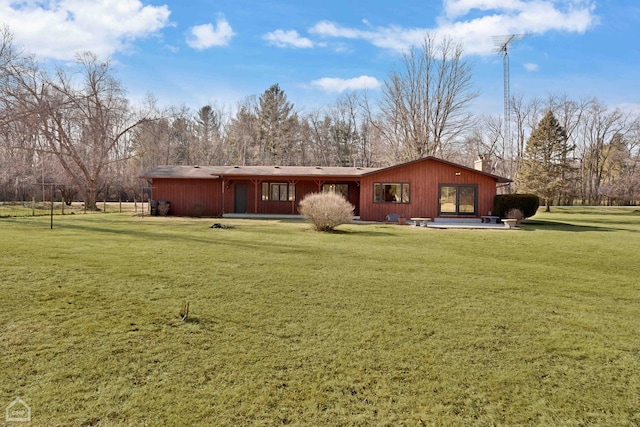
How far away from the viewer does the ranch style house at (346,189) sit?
18625 mm

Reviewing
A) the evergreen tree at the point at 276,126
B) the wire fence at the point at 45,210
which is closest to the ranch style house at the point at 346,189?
the wire fence at the point at 45,210

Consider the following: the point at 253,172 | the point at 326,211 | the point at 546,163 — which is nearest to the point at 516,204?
the point at 326,211

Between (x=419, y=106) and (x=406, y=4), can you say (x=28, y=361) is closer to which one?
(x=406, y=4)

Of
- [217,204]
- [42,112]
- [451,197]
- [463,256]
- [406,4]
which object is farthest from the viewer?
[217,204]

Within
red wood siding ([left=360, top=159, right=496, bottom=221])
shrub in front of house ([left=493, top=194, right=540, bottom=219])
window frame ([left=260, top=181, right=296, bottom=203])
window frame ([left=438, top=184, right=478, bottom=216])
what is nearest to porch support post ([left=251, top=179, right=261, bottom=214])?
window frame ([left=260, top=181, right=296, bottom=203])

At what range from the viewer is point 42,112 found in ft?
55.2

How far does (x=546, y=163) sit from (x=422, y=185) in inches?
815

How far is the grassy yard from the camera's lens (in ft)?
8.36

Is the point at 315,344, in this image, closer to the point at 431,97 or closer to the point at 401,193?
the point at 401,193

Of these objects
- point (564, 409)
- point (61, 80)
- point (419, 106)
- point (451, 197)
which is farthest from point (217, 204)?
point (564, 409)

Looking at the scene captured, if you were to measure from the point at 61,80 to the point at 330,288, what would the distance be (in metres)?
30.6

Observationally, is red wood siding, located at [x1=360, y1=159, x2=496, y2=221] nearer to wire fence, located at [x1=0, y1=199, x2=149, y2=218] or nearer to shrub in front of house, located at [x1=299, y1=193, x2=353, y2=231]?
shrub in front of house, located at [x1=299, y1=193, x2=353, y2=231]

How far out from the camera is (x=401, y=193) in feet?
62.5

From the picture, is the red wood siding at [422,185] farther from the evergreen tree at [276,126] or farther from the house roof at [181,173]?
the evergreen tree at [276,126]
